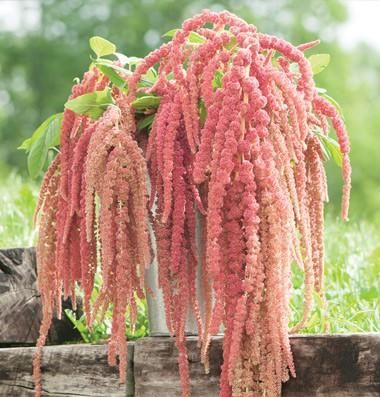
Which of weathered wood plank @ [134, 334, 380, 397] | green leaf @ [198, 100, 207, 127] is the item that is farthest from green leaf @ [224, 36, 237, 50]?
weathered wood plank @ [134, 334, 380, 397]

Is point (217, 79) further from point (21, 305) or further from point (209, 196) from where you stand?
point (21, 305)

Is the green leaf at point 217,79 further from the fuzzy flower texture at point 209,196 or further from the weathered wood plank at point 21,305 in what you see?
the weathered wood plank at point 21,305

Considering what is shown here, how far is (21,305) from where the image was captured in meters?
2.82

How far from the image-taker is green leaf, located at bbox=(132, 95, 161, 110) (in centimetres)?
220

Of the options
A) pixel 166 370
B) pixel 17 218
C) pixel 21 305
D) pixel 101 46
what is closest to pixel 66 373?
pixel 166 370

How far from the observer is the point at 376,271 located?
3.26 m

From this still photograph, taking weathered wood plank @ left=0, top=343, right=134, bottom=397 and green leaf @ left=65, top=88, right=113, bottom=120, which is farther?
weathered wood plank @ left=0, top=343, right=134, bottom=397

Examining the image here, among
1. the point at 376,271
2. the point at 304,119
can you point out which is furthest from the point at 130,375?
the point at 376,271

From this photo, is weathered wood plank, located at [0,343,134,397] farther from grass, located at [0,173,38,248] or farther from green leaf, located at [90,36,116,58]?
grass, located at [0,173,38,248]

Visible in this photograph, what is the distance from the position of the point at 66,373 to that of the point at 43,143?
2.14ft

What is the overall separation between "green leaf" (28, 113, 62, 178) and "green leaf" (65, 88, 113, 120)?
197mm

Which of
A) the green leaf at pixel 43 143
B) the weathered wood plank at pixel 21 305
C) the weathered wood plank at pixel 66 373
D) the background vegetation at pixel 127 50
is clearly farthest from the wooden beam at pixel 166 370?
the background vegetation at pixel 127 50

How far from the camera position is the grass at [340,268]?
2.71m

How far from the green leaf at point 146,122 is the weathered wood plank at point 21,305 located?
0.86 meters
